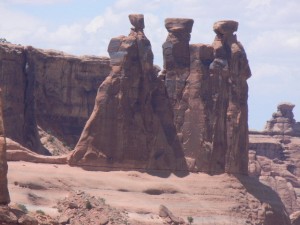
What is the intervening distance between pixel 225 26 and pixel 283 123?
4685cm

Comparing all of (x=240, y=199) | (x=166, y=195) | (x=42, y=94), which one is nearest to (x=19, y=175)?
(x=166, y=195)

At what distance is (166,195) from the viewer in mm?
58375

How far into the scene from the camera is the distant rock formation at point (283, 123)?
363 ft

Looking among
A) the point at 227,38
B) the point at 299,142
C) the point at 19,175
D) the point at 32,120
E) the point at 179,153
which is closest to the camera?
the point at 19,175

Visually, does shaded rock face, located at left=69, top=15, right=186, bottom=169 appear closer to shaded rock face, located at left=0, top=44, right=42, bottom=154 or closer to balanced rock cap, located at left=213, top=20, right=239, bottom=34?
balanced rock cap, located at left=213, top=20, right=239, bottom=34

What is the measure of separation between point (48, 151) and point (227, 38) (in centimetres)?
1536

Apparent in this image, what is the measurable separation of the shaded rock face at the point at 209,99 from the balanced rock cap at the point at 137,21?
3.56 m

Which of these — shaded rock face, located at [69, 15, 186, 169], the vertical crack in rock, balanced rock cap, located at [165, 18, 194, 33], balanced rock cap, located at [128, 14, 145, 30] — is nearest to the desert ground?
shaded rock face, located at [69, 15, 186, 169]

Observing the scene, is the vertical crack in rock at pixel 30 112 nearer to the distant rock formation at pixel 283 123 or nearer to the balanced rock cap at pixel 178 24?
the balanced rock cap at pixel 178 24

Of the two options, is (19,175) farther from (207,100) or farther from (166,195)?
(207,100)

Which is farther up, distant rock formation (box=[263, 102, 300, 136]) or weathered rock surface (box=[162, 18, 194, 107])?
weathered rock surface (box=[162, 18, 194, 107])

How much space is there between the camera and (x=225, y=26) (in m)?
65.9

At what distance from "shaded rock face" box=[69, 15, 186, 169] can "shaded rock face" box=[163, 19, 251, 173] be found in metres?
2.40

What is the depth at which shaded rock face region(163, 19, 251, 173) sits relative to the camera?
2539 inches
